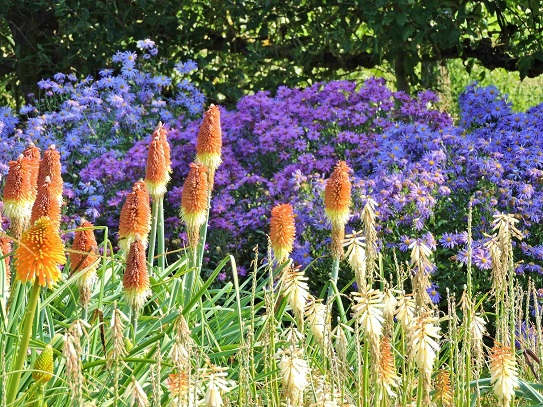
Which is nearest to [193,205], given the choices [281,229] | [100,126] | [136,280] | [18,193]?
[281,229]

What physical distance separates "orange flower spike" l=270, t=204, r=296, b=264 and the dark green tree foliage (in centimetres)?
387

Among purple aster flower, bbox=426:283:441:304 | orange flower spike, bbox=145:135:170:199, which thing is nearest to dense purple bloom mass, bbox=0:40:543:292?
purple aster flower, bbox=426:283:441:304

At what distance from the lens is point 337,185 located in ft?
10.9

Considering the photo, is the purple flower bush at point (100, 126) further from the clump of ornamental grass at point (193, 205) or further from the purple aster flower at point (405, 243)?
the clump of ornamental grass at point (193, 205)

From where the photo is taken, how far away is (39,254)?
2184 mm

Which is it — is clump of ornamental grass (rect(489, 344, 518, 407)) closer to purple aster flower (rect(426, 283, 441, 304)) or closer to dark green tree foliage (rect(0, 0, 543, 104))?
purple aster flower (rect(426, 283, 441, 304))

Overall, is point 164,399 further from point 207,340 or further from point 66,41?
point 66,41

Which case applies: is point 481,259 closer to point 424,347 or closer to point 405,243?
point 405,243

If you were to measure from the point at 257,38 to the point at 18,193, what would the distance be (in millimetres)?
5204

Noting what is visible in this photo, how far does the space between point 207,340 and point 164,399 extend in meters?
0.66

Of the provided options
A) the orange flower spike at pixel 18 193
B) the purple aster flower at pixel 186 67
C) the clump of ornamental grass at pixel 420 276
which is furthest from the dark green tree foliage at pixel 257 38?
the clump of ornamental grass at pixel 420 276

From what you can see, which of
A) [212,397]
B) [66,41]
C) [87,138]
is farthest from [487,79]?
[212,397]

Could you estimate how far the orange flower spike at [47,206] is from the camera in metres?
2.95

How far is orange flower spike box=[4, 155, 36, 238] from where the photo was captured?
310 cm
